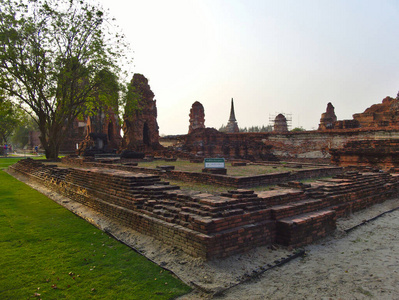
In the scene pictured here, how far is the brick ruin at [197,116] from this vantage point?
30855mm

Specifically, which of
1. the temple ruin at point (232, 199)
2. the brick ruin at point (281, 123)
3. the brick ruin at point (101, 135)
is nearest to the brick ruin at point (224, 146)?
the brick ruin at point (101, 135)

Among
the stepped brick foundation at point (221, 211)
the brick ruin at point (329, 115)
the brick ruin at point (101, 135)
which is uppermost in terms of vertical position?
the brick ruin at point (329, 115)

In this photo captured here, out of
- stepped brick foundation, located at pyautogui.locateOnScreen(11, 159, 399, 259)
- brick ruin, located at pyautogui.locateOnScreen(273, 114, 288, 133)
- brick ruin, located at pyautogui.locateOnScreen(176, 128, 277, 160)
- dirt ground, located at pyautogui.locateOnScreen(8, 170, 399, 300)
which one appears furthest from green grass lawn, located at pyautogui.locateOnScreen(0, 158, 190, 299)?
brick ruin, located at pyautogui.locateOnScreen(273, 114, 288, 133)

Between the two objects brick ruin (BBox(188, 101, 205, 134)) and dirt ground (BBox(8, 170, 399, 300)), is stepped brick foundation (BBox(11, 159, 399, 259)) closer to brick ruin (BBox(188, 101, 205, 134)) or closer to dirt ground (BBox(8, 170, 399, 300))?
dirt ground (BBox(8, 170, 399, 300))

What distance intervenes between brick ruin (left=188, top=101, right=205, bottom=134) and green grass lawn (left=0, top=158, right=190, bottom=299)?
25.8 m

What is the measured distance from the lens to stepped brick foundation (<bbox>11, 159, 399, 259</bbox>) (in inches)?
147

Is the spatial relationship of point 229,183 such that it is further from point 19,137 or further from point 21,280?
point 19,137

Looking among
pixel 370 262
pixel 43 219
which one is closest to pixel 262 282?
pixel 370 262

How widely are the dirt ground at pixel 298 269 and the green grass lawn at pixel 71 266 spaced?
0.23 m

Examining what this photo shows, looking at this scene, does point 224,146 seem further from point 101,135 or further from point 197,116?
point 197,116

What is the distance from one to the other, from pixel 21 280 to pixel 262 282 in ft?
8.94

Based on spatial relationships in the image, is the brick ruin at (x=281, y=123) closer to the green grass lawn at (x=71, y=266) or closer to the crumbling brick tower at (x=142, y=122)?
the crumbling brick tower at (x=142, y=122)

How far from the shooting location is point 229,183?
6574 mm

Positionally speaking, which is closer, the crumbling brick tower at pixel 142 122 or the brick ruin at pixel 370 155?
the brick ruin at pixel 370 155
